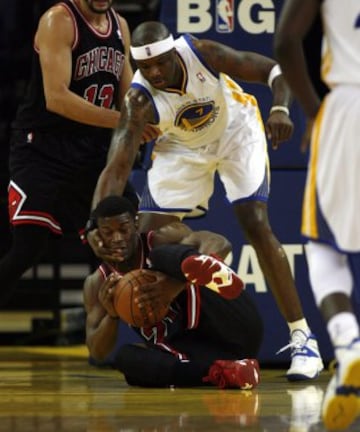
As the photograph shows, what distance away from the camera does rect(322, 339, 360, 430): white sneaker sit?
374 centimetres

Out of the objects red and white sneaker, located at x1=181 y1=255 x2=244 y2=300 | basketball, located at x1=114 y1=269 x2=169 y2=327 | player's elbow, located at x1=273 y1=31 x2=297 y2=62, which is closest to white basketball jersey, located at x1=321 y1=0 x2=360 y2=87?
player's elbow, located at x1=273 y1=31 x2=297 y2=62

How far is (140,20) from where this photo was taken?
8.48m

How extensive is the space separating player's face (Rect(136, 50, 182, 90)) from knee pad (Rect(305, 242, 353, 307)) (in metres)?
2.17

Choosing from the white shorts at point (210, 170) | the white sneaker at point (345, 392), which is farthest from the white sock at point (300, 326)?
A: the white sneaker at point (345, 392)

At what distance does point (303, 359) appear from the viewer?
6.15 metres

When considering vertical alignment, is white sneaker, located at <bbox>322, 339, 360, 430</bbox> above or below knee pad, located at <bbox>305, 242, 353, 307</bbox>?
below

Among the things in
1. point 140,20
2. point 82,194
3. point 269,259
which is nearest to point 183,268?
point 269,259

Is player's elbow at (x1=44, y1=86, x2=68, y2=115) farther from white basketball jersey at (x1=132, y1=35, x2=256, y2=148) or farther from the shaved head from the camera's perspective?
the shaved head

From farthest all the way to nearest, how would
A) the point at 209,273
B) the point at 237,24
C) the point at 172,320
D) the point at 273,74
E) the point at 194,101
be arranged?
the point at 237,24
the point at 194,101
the point at 273,74
the point at 172,320
the point at 209,273

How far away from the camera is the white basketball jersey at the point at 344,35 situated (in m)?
3.88

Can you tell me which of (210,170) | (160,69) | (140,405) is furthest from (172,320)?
(160,69)

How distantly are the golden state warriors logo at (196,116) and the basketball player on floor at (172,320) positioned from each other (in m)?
0.54

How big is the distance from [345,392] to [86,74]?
3153 mm

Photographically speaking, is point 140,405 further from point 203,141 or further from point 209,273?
point 203,141
